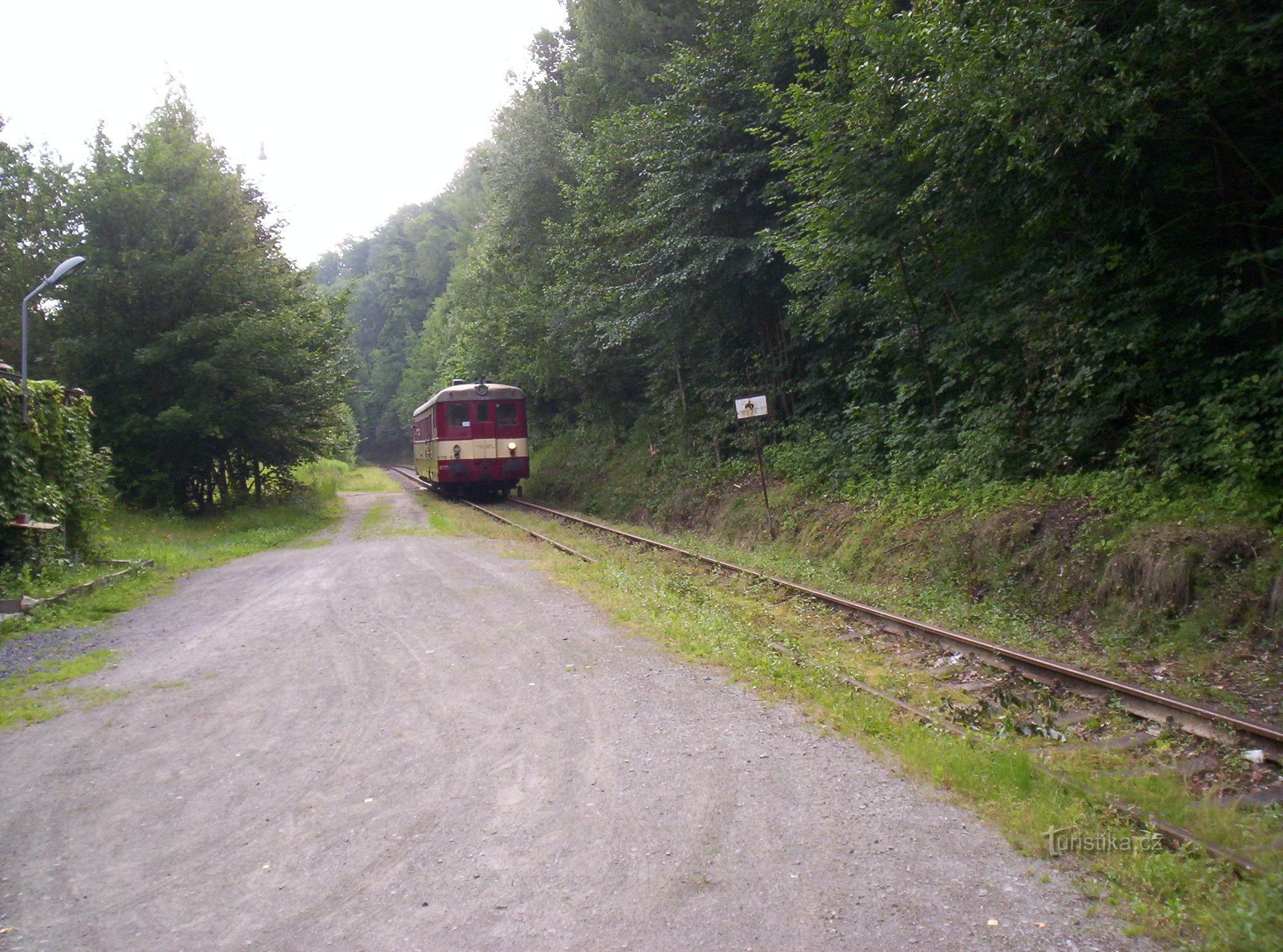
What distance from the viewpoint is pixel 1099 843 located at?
3879 millimetres

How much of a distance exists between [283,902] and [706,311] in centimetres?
1494

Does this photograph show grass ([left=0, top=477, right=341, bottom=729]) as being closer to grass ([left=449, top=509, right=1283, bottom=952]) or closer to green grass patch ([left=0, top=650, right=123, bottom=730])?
green grass patch ([left=0, top=650, right=123, bottom=730])

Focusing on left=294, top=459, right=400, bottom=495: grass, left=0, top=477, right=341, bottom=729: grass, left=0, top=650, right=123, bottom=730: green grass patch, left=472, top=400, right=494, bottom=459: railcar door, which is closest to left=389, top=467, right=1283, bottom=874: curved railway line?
left=0, top=650, right=123, bottom=730: green grass patch

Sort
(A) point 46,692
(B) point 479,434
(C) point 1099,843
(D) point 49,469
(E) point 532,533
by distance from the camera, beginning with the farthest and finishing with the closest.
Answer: (B) point 479,434, (E) point 532,533, (D) point 49,469, (A) point 46,692, (C) point 1099,843

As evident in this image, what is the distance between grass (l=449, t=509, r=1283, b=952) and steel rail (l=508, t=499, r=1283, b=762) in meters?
0.42

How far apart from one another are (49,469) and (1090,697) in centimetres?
1277

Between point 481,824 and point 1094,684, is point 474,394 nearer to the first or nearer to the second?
point 1094,684

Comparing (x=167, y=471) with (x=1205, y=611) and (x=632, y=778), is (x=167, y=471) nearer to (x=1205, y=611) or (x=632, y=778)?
(x=632, y=778)

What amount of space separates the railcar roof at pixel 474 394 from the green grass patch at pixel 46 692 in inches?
603

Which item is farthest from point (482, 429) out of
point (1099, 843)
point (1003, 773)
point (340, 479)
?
point (340, 479)

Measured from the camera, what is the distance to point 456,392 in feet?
74.8

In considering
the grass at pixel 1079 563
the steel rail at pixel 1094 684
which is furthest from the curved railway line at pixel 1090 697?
the grass at pixel 1079 563

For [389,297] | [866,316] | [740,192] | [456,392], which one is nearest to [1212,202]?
[866,316]

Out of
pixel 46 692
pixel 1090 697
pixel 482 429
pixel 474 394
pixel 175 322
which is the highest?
pixel 175 322
